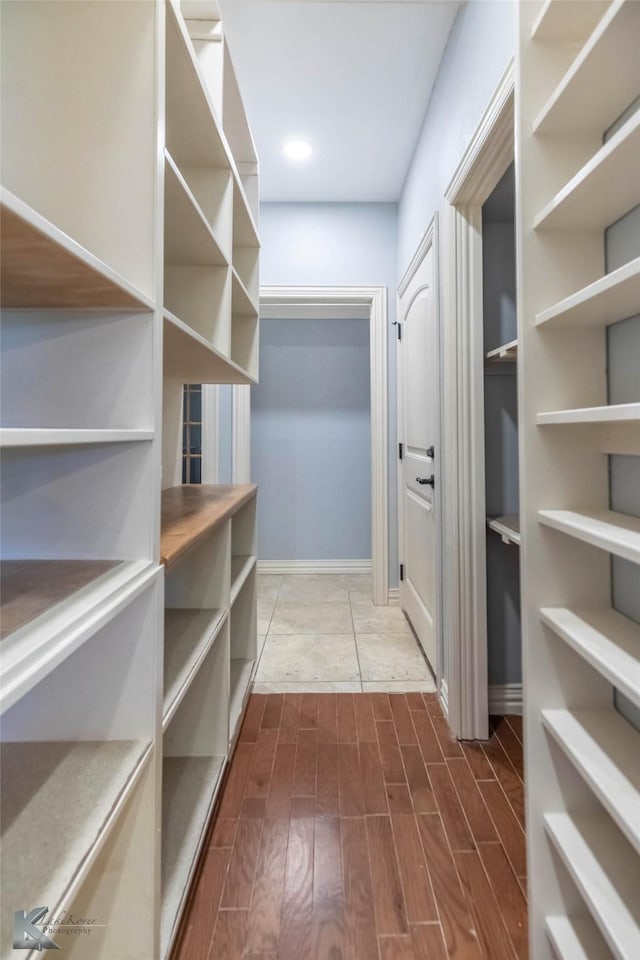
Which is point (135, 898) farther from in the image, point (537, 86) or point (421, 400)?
point (421, 400)

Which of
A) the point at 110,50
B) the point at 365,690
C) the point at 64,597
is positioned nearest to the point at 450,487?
the point at 365,690

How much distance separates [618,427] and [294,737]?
1.51 meters

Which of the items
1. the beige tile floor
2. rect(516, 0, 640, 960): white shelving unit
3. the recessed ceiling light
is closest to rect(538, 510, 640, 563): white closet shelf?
rect(516, 0, 640, 960): white shelving unit

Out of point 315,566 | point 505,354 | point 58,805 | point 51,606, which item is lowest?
point 315,566

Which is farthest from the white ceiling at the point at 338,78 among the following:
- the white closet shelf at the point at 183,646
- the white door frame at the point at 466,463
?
the white closet shelf at the point at 183,646

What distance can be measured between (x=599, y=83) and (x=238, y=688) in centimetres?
200

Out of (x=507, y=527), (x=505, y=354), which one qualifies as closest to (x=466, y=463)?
(x=507, y=527)

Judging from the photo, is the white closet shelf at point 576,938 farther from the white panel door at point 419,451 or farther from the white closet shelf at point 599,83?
the white closet shelf at point 599,83

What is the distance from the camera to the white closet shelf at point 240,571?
63.7 inches

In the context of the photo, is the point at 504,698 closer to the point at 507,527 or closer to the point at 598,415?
the point at 507,527

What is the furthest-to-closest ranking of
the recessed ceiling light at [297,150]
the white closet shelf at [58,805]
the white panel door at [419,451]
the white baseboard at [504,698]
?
the recessed ceiling light at [297,150]
the white panel door at [419,451]
the white baseboard at [504,698]
the white closet shelf at [58,805]

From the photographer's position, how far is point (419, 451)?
2.35m

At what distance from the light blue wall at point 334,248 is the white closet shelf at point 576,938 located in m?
2.24

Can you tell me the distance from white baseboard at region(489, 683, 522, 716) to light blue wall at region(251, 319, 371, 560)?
2.05 meters
